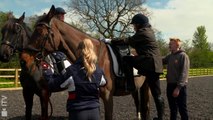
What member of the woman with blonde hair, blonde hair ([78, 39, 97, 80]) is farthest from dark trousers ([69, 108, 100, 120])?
blonde hair ([78, 39, 97, 80])

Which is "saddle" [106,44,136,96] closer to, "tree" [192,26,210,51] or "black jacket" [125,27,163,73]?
"black jacket" [125,27,163,73]

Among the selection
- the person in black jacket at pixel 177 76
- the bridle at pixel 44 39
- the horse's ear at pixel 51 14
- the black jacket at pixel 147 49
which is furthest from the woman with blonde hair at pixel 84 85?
the person in black jacket at pixel 177 76

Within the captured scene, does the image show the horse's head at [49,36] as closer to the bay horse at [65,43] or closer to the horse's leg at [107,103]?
the bay horse at [65,43]

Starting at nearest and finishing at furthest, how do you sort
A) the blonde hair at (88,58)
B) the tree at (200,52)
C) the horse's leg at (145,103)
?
the blonde hair at (88,58) < the horse's leg at (145,103) < the tree at (200,52)

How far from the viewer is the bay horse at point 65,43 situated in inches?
194

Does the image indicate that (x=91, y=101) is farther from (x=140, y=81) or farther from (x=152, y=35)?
(x=140, y=81)

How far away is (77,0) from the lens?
44875 millimetres

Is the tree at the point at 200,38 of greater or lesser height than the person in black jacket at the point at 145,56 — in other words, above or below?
above

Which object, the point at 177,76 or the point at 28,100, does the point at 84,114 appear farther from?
the point at 177,76

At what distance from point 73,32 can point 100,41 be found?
501 millimetres

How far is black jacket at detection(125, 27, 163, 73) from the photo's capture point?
17.7 feet

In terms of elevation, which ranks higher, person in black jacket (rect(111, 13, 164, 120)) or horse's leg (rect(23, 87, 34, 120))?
person in black jacket (rect(111, 13, 164, 120))

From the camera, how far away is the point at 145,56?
5434mm

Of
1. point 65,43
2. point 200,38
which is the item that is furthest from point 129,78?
point 200,38
